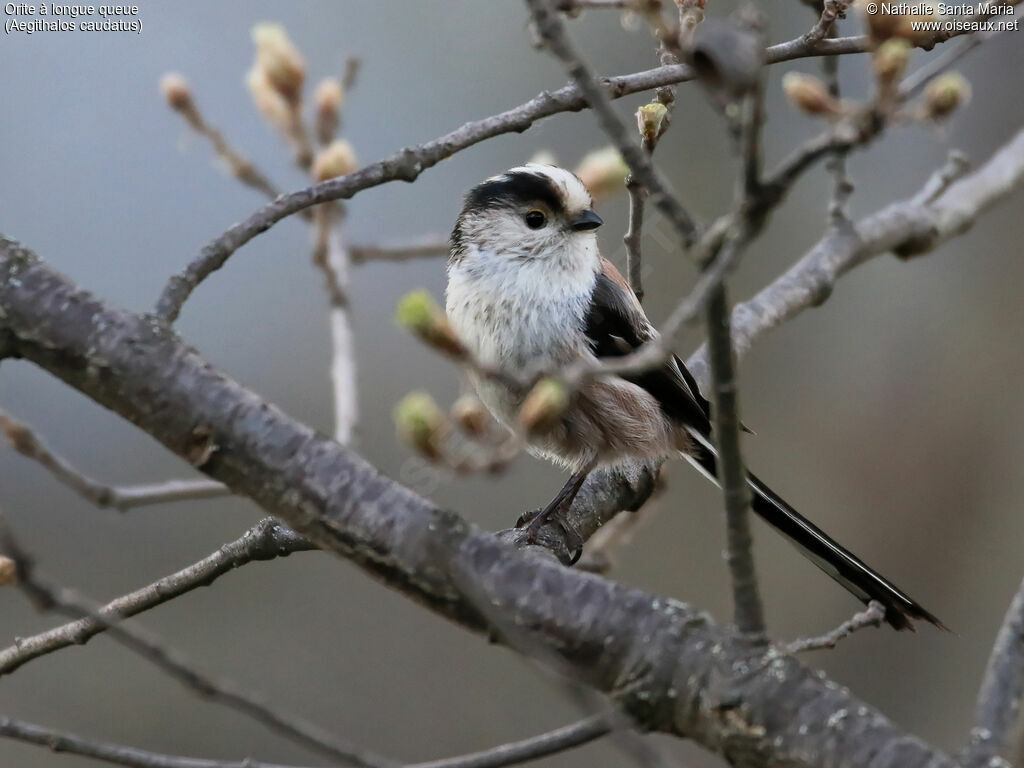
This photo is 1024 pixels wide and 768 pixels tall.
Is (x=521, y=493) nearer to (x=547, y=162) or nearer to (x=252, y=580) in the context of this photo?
(x=252, y=580)

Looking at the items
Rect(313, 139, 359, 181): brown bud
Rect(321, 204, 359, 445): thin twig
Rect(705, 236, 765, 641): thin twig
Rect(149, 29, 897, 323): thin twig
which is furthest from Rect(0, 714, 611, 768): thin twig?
Rect(313, 139, 359, 181): brown bud

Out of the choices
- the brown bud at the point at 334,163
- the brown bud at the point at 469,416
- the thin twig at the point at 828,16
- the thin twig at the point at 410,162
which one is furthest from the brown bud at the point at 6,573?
the thin twig at the point at 828,16

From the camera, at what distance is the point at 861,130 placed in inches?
41.5

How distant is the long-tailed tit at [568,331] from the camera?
2.81 metres

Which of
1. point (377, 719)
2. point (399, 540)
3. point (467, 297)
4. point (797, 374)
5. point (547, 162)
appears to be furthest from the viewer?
point (797, 374)

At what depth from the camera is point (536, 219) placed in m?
3.06

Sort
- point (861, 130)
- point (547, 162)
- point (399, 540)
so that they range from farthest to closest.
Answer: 1. point (547, 162)
2. point (399, 540)
3. point (861, 130)

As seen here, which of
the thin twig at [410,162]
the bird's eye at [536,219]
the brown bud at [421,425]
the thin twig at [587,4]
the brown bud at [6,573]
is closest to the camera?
the brown bud at [421,425]

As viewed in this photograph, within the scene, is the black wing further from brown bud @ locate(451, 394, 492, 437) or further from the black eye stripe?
brown bud @ locate(451, 394, 492, 437)

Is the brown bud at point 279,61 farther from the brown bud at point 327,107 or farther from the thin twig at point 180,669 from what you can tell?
the thin twig at point 180,669

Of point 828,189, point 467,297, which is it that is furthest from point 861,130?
point 828,189

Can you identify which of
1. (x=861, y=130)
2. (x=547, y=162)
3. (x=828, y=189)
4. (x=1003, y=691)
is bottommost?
(x=1003, y=691)

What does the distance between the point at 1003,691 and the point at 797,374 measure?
4.41m

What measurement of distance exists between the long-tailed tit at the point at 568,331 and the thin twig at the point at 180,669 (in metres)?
1.44
